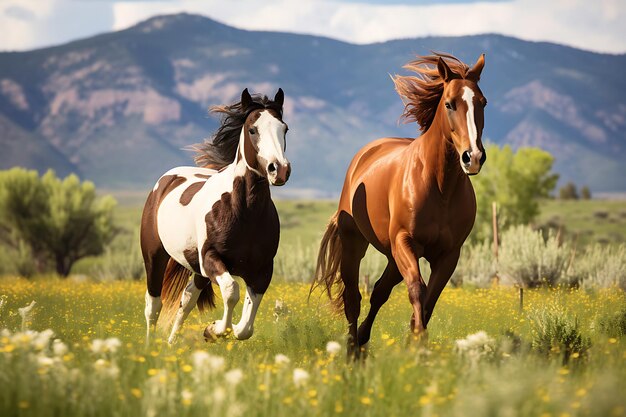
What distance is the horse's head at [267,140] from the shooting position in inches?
290

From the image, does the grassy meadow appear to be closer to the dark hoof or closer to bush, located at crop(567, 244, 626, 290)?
the dark hoof

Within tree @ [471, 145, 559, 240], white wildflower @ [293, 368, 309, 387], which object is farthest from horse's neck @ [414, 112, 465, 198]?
tree @ [471, 145, 559, 240]

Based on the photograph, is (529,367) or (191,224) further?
(191,224)

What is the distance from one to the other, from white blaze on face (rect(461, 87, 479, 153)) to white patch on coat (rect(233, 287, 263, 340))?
2.28m

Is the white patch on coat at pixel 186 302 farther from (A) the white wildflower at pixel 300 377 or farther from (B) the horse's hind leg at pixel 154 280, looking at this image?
(A) the white wildflower at pixel 300 377

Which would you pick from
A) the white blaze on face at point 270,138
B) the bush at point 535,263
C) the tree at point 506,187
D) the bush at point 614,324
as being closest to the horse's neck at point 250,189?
the white blaze on face at point 270,138

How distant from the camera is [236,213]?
7.93 meters

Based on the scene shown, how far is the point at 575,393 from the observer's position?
5.19 metres

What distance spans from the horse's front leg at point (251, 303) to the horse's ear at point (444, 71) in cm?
228

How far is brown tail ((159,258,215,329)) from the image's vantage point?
976 centimetres

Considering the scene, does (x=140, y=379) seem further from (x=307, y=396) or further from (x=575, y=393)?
(x=575, y=393)

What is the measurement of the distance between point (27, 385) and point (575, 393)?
321 centimetres

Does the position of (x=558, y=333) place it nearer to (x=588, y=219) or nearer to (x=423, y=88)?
(x=423, y=88)

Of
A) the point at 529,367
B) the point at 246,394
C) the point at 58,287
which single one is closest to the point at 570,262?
the point at 58,287
